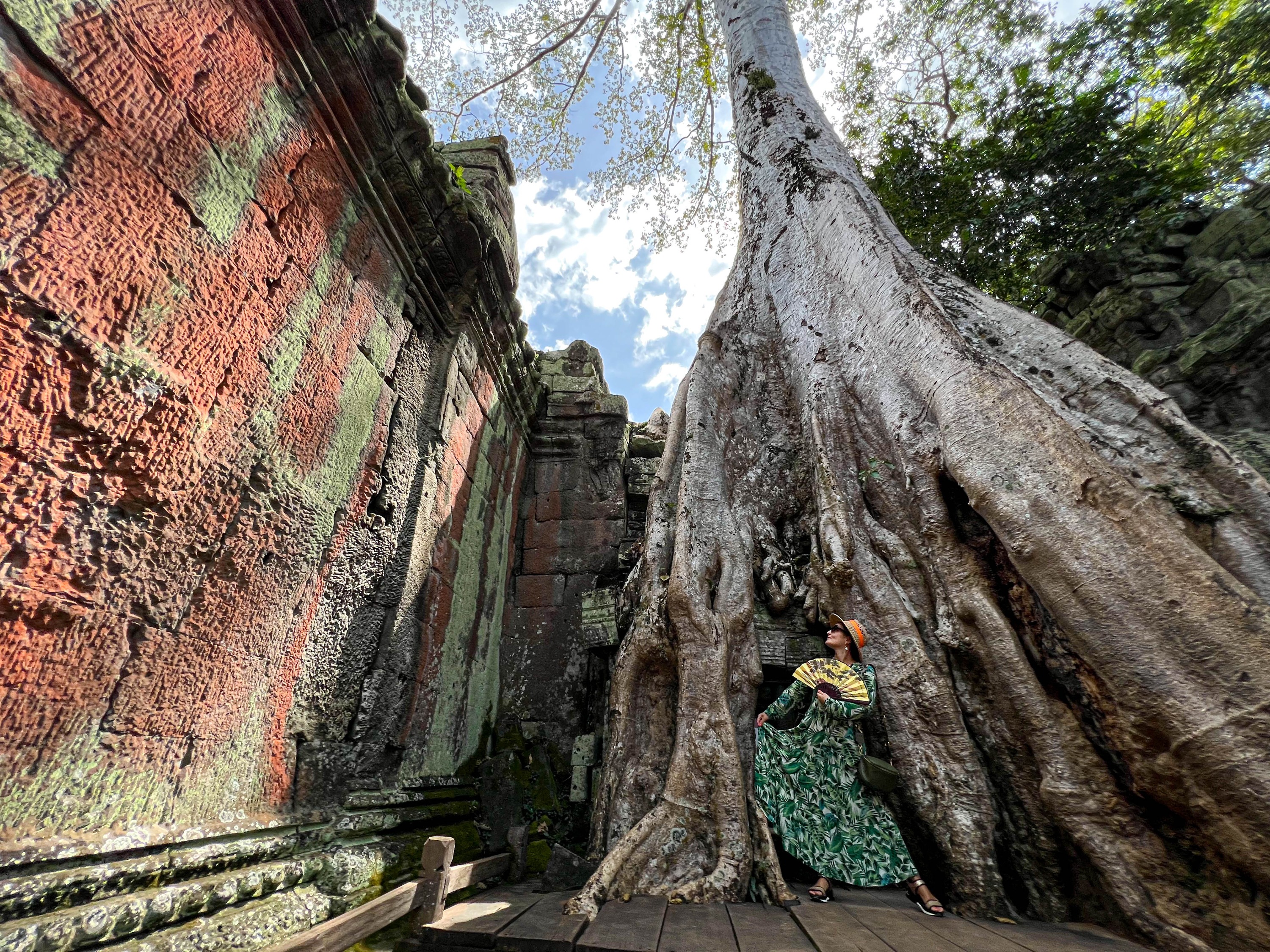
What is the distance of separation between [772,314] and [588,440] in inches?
67.1

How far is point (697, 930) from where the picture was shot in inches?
62.8

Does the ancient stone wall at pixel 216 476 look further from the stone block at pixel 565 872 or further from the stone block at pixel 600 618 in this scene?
the stone block at pixel 600 618

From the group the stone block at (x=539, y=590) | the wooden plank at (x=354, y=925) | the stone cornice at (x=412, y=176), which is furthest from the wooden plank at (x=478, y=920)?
the stone cornice at (x=412, y=176)

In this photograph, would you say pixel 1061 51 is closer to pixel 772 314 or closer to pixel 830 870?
pixel 772 314

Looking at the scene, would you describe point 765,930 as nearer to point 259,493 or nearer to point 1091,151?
point 259,493

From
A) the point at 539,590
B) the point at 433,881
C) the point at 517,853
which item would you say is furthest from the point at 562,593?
the point at 433,881

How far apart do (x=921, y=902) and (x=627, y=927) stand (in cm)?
105

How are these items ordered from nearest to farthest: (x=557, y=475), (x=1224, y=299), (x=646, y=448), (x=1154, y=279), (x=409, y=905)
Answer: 1. (x=409, y=905)
2. (x=1224, y=299)
3. (x=1154, y=279)
4. (x=557, y=475)
5. (x=646, y=448)

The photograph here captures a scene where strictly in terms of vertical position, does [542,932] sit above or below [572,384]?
below

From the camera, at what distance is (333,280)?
2312mm

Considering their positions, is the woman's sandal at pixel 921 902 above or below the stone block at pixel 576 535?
below

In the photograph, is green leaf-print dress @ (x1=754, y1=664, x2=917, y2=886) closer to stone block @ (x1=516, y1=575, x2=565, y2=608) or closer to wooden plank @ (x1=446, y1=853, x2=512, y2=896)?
wooden plank @ (x1=446, y1=853, x2=512, y2=896)

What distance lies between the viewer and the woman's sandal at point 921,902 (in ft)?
6.10

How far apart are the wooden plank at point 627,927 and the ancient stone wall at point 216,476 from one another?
83 centimetres
